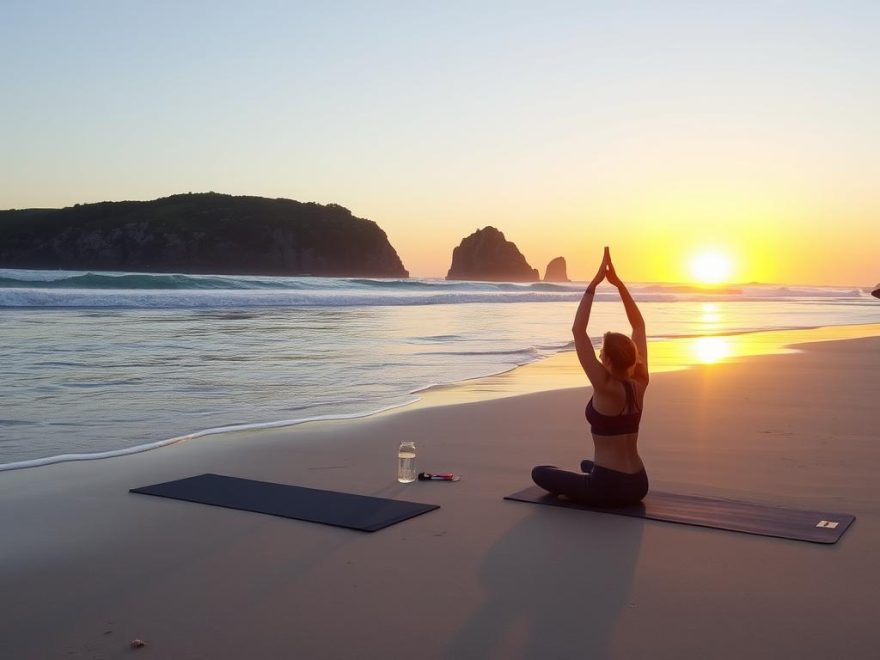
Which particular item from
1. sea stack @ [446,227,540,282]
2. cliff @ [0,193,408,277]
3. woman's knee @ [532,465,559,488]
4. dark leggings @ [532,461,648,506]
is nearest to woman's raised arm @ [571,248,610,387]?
dark leggings @ [532,461,648,506]

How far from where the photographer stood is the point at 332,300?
43.5 metres

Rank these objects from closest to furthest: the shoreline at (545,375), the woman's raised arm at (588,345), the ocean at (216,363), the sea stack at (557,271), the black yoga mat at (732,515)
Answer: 1. the black yoga mat at (732,515)
2. the woman's raised arm at (588,345)
3. the shoreline at (545,375)
4. the ocean at (216,363)
5. the sea stack at (557,271)

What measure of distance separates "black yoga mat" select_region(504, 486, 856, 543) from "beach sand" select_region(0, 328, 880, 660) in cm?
11

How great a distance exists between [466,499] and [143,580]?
249 centimetres

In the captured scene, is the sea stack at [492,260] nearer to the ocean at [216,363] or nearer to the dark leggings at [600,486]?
the ocean at [216,363]

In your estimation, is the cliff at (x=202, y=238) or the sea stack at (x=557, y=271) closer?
the cliff at (x=202, y=238)

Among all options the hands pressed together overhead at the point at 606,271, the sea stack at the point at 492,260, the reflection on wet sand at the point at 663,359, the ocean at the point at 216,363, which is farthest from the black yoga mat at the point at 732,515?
the sea stack at the point at 492,260

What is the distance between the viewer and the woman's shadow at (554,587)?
3.86 m

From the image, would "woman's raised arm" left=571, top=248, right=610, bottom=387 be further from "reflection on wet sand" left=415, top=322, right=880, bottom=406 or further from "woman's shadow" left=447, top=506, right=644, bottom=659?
"reflection on wet sand" left=415, top=322, right=880, bottom=406

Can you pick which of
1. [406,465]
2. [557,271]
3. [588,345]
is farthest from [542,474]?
[557,271]

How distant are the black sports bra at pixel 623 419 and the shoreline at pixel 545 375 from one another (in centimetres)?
425

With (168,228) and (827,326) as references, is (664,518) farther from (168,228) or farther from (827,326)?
(168,228)

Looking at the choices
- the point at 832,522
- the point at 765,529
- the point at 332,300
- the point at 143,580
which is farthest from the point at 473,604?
the point at 332,300

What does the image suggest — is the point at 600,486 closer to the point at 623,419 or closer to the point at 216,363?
the point at 623,419
